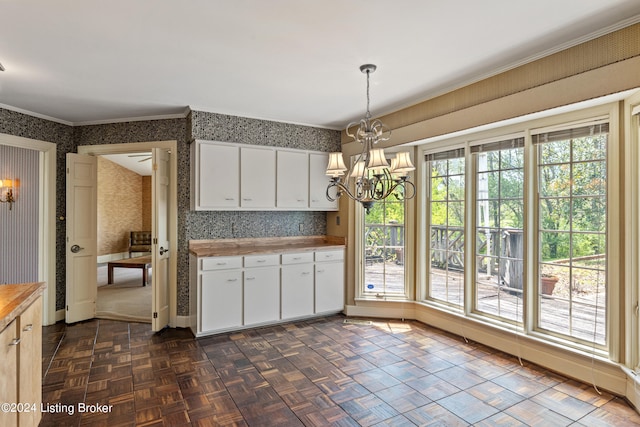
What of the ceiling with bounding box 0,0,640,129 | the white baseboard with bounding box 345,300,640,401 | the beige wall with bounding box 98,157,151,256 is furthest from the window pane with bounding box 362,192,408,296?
the beige wall with bounding box 98,157,151,256

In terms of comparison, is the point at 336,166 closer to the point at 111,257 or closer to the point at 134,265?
the point at 134,265

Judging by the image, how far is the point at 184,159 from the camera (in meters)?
4.16

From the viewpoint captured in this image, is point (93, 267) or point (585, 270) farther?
point (93, 267)

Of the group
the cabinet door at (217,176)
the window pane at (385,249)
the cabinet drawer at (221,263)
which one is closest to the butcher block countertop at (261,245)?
the cabinet drawer at (221,263)

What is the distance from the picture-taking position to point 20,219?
3980mm

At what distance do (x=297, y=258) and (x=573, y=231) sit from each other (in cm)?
278

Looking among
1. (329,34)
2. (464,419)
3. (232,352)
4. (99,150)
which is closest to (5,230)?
(99,150)

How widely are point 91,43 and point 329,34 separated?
1.66m

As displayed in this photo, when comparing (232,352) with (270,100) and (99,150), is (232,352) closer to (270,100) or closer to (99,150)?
(270,100)

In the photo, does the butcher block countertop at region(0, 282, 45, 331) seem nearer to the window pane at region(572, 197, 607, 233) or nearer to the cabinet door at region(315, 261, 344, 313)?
the cabinet door at region(315, 261, 344, 313)

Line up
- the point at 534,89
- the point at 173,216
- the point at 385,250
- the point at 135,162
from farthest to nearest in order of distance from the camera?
the point at 135,162, the point at 385,250, the point at 173,216, the point at 534,89

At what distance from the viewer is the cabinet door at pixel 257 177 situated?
4160 mm

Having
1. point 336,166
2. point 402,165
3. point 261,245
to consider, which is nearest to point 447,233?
point 402,165

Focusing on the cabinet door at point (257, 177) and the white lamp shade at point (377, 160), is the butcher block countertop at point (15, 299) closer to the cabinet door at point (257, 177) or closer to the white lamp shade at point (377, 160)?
the white lamp shade at point (377, 160)
